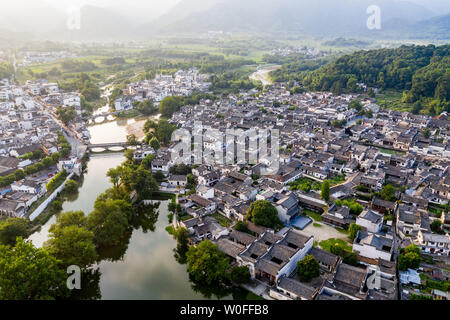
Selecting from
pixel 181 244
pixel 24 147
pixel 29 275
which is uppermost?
pixel 24 147

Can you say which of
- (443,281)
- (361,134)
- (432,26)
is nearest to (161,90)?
(361,134)

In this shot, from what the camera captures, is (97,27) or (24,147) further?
(97,27)

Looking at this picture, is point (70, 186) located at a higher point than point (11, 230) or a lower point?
higher

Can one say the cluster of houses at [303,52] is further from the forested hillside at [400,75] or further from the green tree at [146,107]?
the green tree at [146,107]

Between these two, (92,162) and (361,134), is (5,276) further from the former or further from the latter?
(361,134)

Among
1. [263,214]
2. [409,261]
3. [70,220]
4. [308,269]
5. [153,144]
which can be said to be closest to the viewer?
[308,269]

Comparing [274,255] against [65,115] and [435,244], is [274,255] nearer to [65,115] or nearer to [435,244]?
[435,244]

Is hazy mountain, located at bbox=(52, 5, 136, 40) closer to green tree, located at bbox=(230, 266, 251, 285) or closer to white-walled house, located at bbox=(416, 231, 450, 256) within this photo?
green tree, located at bbox=(230, 266, 251, 285)

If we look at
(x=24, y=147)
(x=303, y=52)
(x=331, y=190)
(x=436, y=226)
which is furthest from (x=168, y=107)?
(x=303, y=52)

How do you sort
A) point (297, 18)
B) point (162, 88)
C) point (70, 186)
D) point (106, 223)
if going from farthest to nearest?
1. point (297, 18)
2. point (162, 88)
3. point (70, 186)
4. point (106, 223)
